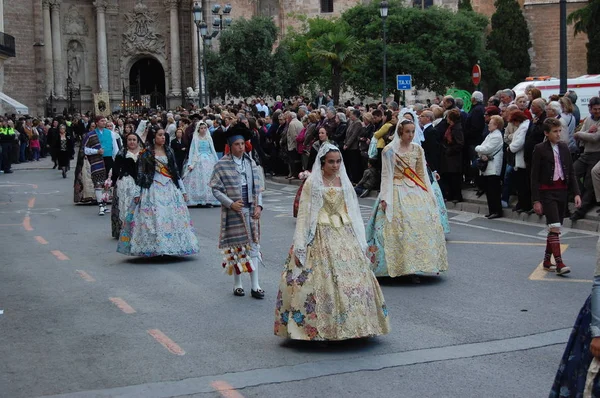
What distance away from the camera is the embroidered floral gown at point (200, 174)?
21.5 m

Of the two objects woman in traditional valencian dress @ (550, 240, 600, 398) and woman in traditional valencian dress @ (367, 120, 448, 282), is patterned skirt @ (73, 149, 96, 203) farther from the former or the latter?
woman in traditional valencian dress @ (550, 240, 600, 398)

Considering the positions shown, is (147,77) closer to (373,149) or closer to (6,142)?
(6,142)

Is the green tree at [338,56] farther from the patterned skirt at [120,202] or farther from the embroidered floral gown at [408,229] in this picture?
the embroidered floral gown at [408,229]

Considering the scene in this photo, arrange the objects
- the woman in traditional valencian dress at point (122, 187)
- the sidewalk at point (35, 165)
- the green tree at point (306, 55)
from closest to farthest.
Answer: the woman in traditional valencian dress at point (122, 187) → the sidewalk at point (35, 165) → the green tree at point (306, 55)

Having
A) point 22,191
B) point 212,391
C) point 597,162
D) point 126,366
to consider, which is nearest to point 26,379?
point 126,366

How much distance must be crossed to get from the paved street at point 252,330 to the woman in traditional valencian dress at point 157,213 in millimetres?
254

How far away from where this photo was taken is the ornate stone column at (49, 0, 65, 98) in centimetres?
5359

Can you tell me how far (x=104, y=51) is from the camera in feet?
181

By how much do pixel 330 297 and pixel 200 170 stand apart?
1404 cm

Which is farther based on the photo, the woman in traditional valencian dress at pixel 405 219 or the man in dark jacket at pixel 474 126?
the man in dark jacket at pixel 474 126

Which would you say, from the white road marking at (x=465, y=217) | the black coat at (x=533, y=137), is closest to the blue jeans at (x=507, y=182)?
the white road marking at (x=465, y=217)

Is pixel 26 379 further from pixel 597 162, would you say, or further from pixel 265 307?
pixel 597 162

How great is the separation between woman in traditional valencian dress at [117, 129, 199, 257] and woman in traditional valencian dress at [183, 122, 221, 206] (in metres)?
7.77

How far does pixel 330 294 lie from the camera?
Answer: 8148 mm
